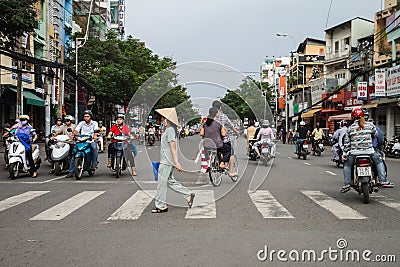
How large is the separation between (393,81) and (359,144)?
70.7ft

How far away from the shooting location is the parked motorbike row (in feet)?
41.2

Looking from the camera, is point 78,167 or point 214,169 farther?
point 78,167

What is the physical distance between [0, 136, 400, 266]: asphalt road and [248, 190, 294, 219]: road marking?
0.05 ft

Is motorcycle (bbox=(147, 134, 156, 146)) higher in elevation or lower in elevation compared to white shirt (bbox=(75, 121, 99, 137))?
lower

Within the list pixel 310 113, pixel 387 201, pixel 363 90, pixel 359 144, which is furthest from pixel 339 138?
pixel 310 113

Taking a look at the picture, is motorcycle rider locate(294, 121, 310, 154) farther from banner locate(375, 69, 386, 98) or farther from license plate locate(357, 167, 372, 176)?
license plate locate(357, 167, 372, 176)

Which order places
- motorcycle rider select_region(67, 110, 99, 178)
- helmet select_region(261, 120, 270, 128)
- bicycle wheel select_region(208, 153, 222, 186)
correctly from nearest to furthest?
bicycle wheel select_region(208, 153, 222, 186) < motorcycle rider select_region(67, 110, 99, 178) < helmet select_region(261, 120, 270, 128)

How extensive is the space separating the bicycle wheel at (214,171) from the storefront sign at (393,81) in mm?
19953

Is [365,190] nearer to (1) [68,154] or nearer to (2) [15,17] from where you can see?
(1) [68,154]

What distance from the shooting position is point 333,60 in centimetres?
4691

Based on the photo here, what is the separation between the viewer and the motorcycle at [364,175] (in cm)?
838

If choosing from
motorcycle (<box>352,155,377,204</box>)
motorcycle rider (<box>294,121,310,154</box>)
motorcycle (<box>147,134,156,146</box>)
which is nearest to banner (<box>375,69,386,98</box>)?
motorcycle rider (<box>294,121,310,154</box>)

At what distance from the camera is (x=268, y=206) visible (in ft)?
27.0

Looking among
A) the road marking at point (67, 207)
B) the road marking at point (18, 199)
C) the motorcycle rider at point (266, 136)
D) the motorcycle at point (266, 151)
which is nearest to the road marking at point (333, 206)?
the road marking at point (67, 207)
